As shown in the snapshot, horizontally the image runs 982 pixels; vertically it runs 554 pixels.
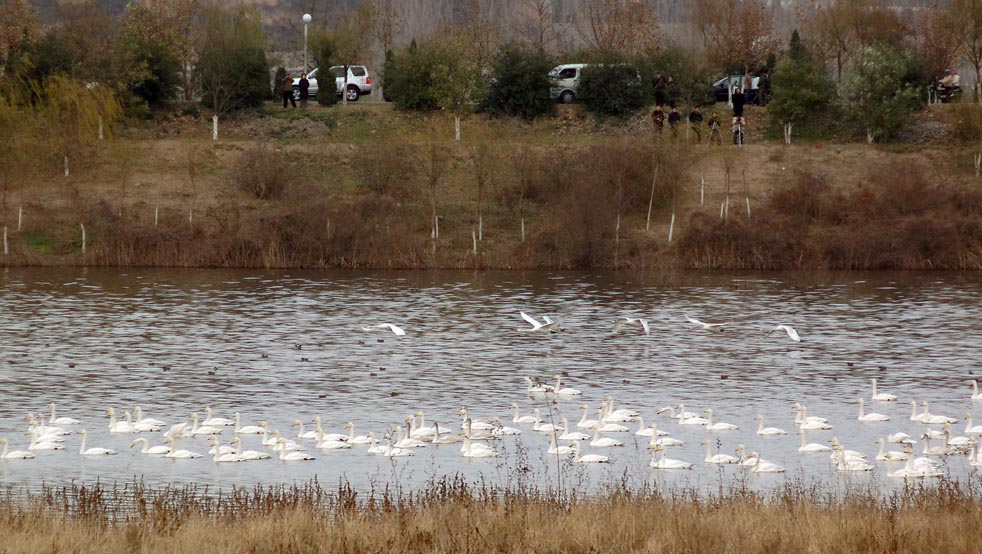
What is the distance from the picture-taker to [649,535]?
12039mm

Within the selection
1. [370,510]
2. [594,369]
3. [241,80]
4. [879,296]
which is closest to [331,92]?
[241,80]

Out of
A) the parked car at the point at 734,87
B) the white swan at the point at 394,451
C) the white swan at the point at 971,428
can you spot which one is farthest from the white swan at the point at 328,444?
the parked car at the point at 734,87

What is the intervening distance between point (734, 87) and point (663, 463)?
50.9 m

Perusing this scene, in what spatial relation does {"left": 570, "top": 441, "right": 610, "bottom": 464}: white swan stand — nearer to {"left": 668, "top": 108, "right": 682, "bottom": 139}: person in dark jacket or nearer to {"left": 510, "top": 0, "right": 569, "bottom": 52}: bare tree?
{"left": 668, "top": 108, "right": 682, "bottom": 139}: person in dark jacket

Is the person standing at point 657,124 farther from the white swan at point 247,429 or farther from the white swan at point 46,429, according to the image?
the white swan at point 46,429

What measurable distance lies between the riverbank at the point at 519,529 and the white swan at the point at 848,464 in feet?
18.3

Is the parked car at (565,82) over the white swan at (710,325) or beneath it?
over

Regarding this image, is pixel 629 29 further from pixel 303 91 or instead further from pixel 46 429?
pixel 46 429

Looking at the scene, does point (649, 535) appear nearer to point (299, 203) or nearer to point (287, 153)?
point (299, 203)

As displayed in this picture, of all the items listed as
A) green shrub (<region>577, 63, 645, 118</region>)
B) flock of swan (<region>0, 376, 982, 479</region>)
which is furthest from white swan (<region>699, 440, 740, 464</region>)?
green shrub (<region>577, 63, 645, 118</region>)

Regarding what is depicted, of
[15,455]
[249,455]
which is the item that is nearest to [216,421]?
[249,455]

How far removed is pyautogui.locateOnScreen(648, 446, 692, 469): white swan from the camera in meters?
19.8

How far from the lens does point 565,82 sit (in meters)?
69.1

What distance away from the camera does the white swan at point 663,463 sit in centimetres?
1975
